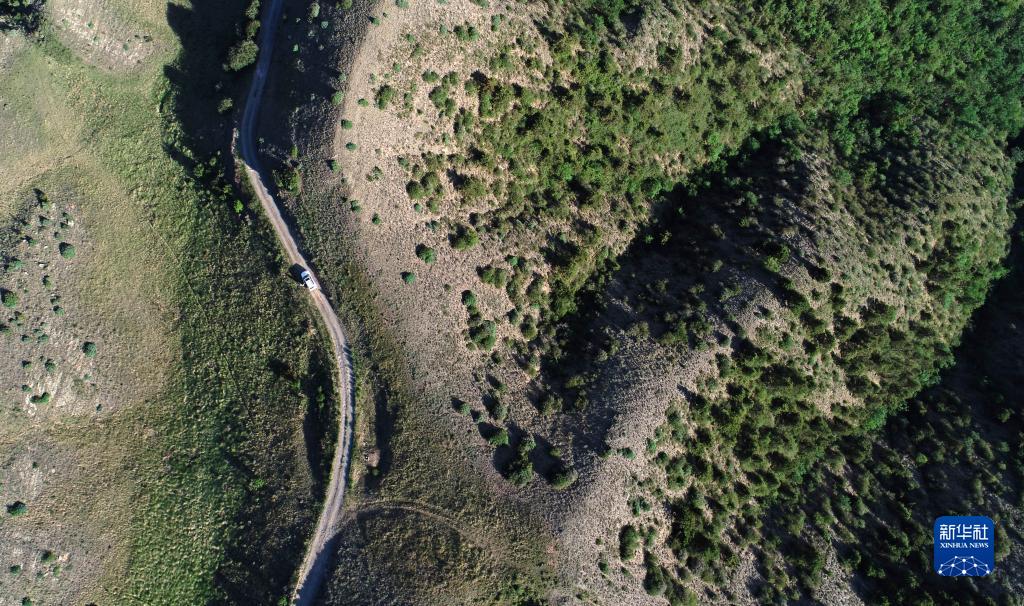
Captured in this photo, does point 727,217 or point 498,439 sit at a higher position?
point 727,217

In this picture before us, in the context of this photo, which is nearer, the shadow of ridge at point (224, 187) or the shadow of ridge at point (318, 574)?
the shadow of ridge at point (318, 574)

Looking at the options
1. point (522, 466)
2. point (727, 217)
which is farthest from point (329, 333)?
point (727, 217)

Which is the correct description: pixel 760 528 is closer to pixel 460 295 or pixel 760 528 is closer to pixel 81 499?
pixel 460 295

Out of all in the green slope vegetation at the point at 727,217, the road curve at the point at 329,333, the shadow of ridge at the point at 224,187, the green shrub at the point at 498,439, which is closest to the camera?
the road curve at the point at 329,333

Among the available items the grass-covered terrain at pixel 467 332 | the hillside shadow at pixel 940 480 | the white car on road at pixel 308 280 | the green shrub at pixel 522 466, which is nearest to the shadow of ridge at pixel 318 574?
the grass-covered terrain at pixel 467 332

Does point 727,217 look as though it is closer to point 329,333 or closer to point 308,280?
point 329,333

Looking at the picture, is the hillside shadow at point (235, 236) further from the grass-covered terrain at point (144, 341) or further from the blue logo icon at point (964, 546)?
the blue logo icon at point (964, 546)
